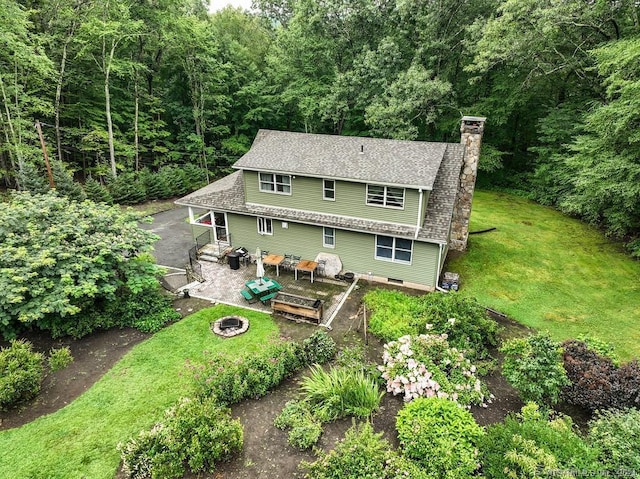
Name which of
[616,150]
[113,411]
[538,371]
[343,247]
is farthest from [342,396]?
[616,150]

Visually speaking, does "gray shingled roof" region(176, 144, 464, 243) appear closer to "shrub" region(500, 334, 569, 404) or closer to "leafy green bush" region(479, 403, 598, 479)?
"shrub" region(500, 334, 569, 404)

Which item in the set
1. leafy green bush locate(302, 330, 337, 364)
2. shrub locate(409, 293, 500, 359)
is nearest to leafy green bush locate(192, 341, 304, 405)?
leafy green bush locate(302, 330, 337, 364)

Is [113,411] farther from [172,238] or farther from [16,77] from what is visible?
[16,77]

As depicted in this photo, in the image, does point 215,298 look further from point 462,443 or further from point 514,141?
point 514,141

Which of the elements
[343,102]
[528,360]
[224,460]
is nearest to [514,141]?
[343,102]

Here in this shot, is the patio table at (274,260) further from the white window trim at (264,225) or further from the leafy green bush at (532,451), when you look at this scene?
the leafy green bush at (532,451)

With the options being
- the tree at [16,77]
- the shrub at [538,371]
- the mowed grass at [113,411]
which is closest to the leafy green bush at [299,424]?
the mowed grass at [113,411]
